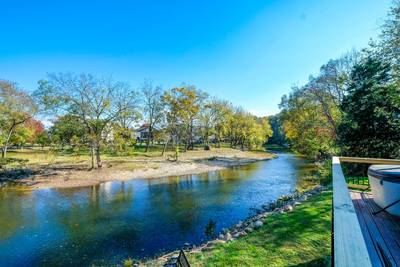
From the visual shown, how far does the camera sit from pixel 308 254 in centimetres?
470

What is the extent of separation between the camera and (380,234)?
362 centimetres

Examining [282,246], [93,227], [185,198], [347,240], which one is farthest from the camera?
[185,198]

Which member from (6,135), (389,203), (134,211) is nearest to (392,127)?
(389,203)

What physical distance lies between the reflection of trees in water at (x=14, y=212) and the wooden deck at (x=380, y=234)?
12049mm

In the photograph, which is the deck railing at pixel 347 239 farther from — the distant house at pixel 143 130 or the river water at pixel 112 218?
the distant house at pixel 143 130

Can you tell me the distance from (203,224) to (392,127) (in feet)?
34.4

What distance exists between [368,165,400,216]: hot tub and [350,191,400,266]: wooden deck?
21 centimetres

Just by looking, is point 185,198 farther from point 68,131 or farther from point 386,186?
point 68,131

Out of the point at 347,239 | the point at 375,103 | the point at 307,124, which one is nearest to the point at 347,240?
the point at 347,239

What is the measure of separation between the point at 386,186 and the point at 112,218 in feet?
35.2

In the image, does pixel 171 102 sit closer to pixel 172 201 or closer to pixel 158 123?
pixel 158 123

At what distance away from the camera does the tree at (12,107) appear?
976 inches

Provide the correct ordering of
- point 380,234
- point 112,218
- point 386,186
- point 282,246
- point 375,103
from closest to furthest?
1. point 380,234
2. point 386,186
3. point 282,246
4. point 112,218
5. point 375,103

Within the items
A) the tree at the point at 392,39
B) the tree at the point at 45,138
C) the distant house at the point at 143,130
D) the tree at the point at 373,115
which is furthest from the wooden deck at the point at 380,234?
the distant house at the point at 143,130
